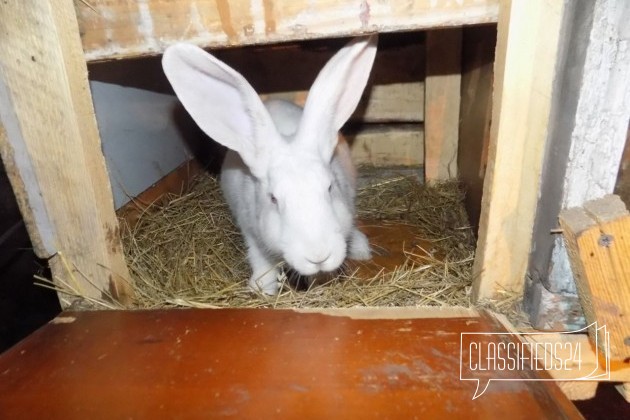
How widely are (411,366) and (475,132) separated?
1699 mm

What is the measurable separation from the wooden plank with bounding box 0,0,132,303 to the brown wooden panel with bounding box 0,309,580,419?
1.14 feet

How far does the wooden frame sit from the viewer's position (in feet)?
5.27

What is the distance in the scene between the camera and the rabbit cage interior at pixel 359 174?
2.38m

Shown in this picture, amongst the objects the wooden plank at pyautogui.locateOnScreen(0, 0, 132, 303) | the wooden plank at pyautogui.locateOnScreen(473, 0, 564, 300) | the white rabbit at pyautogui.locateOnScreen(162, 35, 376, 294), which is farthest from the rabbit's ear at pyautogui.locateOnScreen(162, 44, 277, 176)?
the wooden plank at pyautogui.locateOnScreen(473, 0, 564, 300)

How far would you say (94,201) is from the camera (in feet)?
6.50

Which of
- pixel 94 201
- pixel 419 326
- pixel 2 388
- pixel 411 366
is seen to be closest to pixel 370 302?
pixel 419 326

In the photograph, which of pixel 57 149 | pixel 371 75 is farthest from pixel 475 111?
pixel 57 149

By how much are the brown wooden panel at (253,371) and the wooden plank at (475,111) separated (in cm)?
111

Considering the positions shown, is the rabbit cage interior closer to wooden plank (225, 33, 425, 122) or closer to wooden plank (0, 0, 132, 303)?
wooden plank (225, 33, 425, 122)

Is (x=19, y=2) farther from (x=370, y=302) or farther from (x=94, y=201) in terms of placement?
(x=370, y=302)

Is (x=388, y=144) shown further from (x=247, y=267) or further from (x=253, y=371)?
(x=253, y=371)

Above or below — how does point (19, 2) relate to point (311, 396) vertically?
above

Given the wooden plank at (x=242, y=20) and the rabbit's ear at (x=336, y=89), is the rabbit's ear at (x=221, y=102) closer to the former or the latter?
the wooden plank at (x=242, y=20)

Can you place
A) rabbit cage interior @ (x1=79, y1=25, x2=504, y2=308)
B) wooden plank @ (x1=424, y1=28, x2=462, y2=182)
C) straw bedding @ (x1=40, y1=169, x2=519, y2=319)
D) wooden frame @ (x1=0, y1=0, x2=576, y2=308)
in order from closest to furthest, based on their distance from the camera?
wooden frame @ (x1=0, y1=0, x2=576, y2=308)
straw bedding @ (x1=40, y1=169, x2=519, y2=319)
rabbit cage interior @ (x1=79, y1=25, x2=504, y2=308)
wooden plank @ (x1=424, y1=28, x2=462, y2=182)
